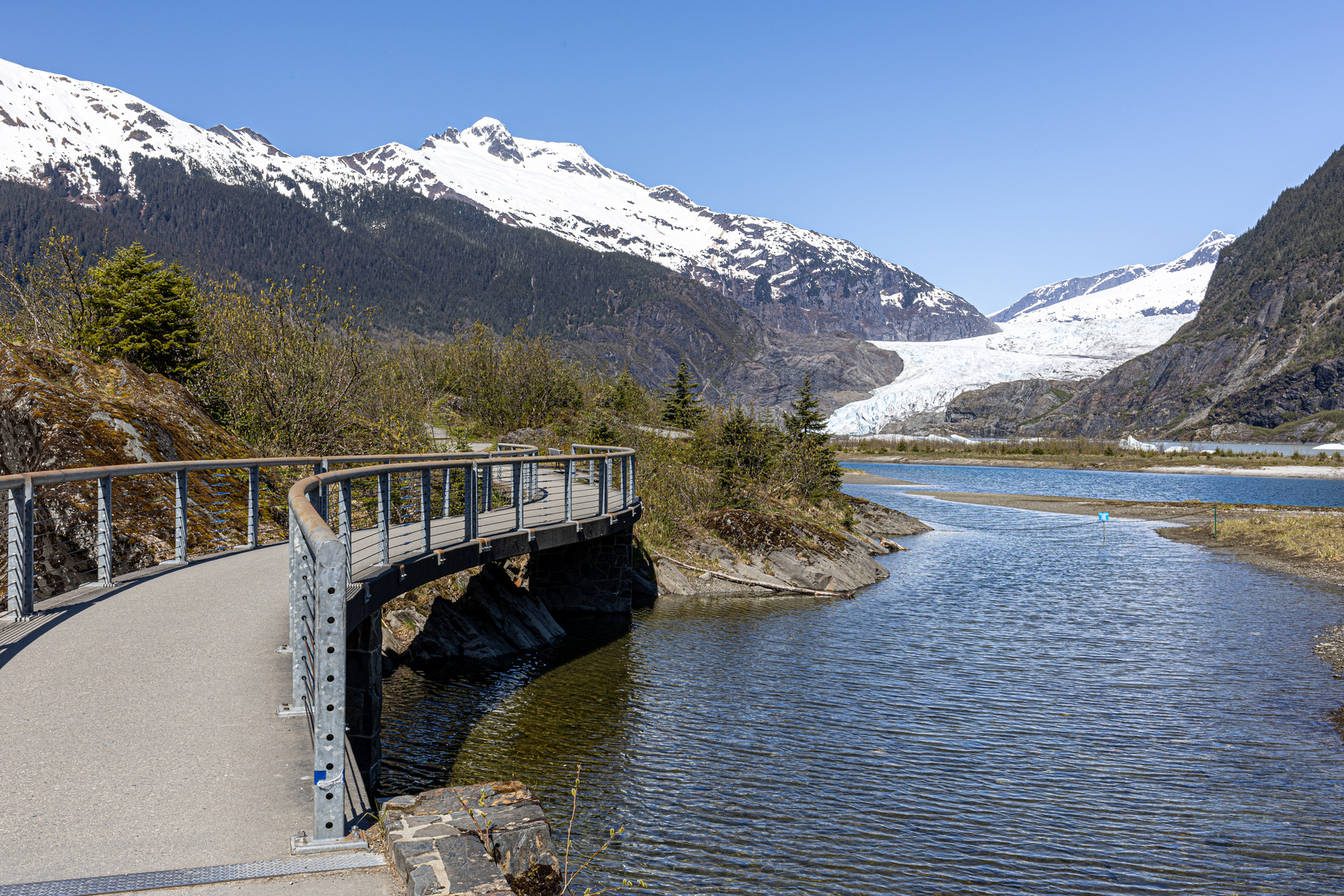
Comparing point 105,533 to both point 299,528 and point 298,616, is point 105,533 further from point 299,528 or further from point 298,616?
point 299,528

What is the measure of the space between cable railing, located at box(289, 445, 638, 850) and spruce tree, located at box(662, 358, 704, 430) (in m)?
16.0

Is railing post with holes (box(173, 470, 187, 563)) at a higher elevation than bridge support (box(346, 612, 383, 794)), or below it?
higher

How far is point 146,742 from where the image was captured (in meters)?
6.47

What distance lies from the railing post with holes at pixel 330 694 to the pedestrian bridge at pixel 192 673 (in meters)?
0.01

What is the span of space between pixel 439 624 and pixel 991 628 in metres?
12.6

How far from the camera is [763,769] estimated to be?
11.8 metres

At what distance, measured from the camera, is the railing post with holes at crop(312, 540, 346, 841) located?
519cm

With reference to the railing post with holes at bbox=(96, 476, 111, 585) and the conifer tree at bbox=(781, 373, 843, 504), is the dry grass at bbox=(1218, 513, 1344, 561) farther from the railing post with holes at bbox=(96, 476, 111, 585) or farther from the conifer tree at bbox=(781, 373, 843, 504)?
the railing post with holes at bbox=(96, 476, 111, 585)

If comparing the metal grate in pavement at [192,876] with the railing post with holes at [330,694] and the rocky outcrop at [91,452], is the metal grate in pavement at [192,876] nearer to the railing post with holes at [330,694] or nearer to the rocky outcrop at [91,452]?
the railing post with holes at [330,694]

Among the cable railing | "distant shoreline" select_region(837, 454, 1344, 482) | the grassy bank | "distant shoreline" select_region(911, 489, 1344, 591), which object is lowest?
"distant shoreline" select_region(911, 489, 1344, 591)

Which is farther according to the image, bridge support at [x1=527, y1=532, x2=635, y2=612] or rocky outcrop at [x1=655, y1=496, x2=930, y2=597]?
rocky outcrop at [x1=655, y1=496, x2=930, y2=597]

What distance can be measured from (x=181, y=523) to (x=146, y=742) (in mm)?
8158

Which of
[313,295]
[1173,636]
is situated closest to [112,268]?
[313,295]

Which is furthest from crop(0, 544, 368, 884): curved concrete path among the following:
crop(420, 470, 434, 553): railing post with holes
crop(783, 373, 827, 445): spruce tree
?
crop(783, 373, 827, 445): spruce tree
